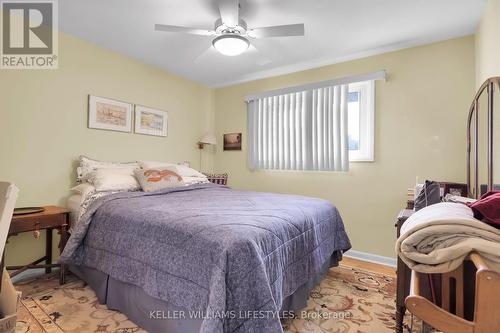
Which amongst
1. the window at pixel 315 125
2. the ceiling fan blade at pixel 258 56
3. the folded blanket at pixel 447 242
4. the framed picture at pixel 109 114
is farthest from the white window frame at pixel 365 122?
the framed picture at pixel 109 114

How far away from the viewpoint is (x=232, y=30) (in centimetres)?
221

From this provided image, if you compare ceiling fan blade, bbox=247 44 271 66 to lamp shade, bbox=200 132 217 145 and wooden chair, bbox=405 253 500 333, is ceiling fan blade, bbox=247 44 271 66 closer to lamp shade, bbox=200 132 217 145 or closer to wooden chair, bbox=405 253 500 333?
lamp shade, bbox=200 132 217 145

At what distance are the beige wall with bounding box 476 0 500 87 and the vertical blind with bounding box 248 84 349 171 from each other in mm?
1186

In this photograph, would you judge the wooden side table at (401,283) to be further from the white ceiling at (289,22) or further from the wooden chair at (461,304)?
the white ceiling at (289,22)

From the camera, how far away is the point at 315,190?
3377mm

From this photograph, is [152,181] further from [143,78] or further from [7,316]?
[7,316]

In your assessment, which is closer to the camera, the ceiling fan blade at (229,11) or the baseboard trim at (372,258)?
the ceiling fan blade at (229,11)

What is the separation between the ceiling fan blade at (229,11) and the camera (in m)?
1.94

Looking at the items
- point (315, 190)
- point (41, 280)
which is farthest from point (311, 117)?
point (41, 280)

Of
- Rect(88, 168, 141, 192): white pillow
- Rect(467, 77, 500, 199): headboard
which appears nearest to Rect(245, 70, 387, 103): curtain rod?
Rect(467, 77, 500, 199): headboard

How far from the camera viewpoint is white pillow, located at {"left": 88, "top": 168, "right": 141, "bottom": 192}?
2.41 metres

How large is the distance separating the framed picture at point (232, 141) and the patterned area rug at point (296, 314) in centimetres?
238

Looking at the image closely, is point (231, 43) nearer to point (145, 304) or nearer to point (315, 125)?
point (315, 125)

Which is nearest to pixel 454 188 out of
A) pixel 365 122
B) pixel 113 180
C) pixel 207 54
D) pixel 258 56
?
pixel 365 122
